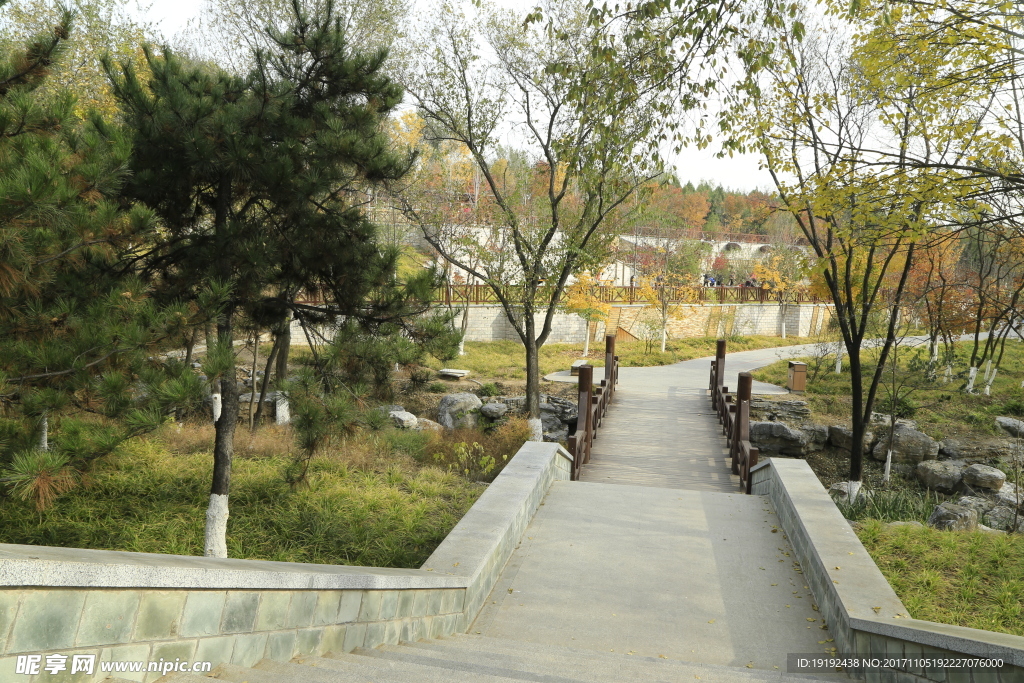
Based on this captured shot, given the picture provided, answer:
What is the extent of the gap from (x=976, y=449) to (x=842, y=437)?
7.01 feet

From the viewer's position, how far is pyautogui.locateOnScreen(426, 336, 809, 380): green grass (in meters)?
19.9

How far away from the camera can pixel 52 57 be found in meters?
4.34

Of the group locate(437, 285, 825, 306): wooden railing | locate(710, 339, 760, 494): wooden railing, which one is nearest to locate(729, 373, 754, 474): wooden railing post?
locate(710, 339, 760, 494): wooden railing

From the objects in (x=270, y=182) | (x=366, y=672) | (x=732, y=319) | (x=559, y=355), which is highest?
(x=270, y=182)

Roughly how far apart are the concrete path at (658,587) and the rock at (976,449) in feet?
26.8

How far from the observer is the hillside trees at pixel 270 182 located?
5.25 meters

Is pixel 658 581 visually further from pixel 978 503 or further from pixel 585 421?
pixel 978 503

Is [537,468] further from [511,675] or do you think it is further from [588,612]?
[511,675]

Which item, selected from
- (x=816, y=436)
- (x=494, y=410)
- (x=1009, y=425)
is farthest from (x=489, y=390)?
(x=1009, y=425)

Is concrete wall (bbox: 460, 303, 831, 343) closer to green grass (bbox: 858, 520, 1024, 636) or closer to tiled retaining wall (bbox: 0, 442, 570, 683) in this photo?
green grass (bbox: 858, 520, 1024, 636)

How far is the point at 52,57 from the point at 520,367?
53.2ft

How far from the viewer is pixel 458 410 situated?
14.8 m

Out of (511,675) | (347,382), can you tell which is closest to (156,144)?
(347,382)

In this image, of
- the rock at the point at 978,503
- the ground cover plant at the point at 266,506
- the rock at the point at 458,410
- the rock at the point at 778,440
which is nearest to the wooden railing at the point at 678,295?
the rock at the point at 458,410
